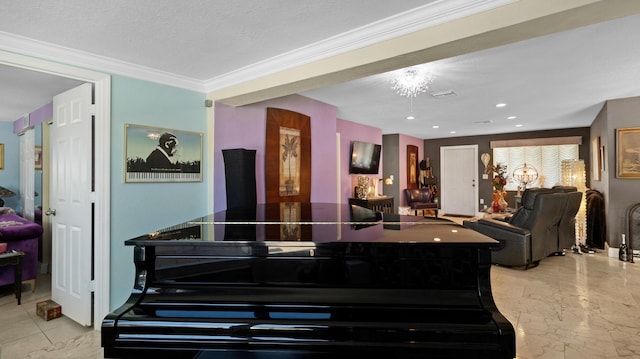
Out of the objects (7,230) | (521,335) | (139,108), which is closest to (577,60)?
(521,335)

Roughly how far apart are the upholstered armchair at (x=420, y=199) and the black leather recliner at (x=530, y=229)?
11.5 feet

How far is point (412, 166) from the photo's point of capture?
8.77 metres

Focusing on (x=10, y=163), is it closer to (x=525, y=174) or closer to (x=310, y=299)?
(x=310, y=299)

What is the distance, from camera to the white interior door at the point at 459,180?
8.61 m

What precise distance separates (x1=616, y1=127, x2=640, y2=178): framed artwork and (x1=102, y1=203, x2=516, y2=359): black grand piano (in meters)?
4.65

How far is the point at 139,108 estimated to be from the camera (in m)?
2.92

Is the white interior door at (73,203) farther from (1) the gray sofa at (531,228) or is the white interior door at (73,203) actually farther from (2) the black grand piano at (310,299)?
(1) the gray sofa at (531,228)

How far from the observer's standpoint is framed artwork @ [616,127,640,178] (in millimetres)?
4363

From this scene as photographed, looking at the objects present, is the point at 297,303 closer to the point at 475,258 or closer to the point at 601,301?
the point at 475,258

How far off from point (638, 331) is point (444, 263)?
2.46m

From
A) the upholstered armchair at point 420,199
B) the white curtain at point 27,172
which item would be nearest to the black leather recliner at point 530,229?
the upholstered armchair at point 420,199

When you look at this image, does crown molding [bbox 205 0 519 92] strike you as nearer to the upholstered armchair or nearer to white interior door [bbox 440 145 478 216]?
the upholstered armchair

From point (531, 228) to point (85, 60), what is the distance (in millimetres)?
5153

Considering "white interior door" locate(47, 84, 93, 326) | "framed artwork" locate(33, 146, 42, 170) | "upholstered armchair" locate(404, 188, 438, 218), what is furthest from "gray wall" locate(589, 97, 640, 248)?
"framed artwork" locate(33, 146, 42, 170)
